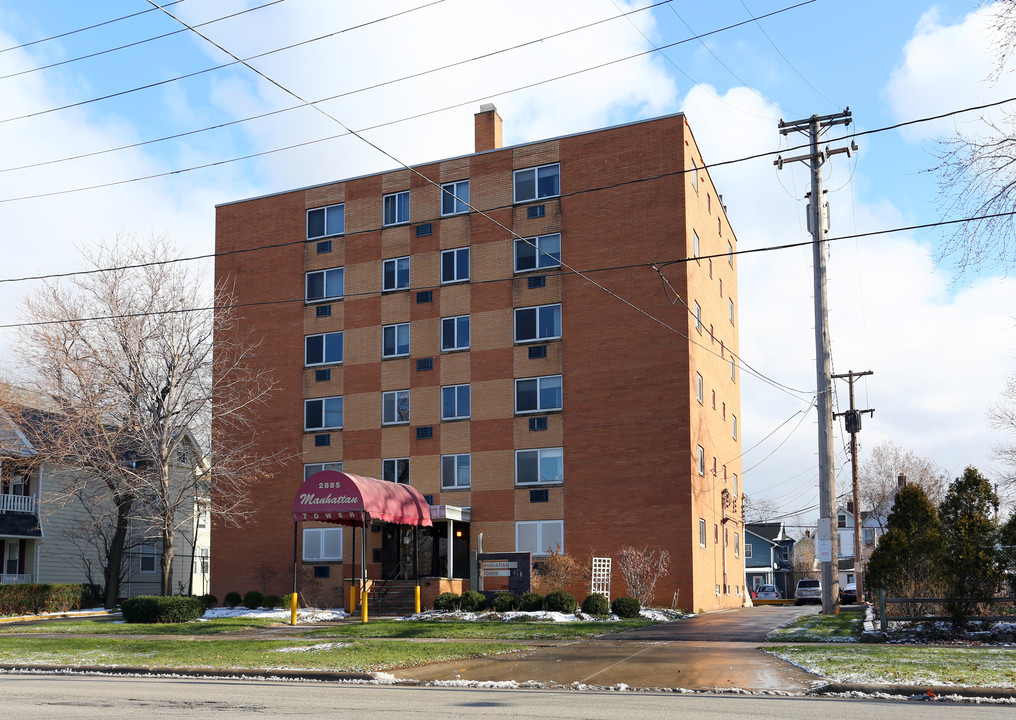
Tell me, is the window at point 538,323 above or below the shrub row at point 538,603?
above

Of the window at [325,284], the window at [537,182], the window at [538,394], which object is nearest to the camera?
the window at [538,394]

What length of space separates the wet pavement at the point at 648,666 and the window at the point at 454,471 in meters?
15.3

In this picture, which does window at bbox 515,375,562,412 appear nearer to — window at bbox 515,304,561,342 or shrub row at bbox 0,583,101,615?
window at bbox 515,304,561,342

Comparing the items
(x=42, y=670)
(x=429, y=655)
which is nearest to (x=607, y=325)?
(x=429, y=655)

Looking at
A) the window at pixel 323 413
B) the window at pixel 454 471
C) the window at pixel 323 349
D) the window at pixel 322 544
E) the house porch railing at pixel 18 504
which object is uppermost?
the window at pixel 323 349

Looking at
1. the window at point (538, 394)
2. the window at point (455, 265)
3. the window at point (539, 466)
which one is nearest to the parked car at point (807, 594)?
the window at point (539, 466)

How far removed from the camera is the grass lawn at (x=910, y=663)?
527 inches

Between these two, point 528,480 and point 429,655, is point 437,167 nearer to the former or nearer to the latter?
point 528,480

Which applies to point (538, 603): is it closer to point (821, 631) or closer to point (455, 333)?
point (821, 631)

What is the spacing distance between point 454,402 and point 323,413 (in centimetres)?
576

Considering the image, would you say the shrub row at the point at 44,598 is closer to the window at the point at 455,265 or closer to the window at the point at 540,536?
the window at the point at 540,536

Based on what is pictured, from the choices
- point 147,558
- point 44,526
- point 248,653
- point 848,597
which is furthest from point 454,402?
point 848,597

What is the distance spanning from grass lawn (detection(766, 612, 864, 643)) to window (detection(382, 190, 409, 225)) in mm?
21754

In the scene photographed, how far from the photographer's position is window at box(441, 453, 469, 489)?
3609cm
